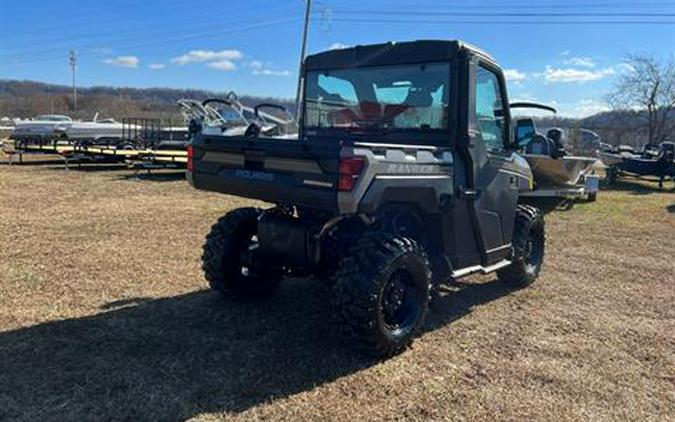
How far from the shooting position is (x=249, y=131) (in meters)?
4.55

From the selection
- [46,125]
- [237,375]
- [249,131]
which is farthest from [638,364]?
[46,125]

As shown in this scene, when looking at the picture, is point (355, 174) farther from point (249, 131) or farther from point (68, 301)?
point (68, 301)

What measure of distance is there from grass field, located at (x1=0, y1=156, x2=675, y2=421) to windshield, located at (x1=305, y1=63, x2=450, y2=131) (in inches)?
62.3

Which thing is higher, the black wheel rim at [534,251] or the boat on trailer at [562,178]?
the boat on trailer at [562,178]

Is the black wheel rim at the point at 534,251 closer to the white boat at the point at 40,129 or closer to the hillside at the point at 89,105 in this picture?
the white boat at the point at 40,129

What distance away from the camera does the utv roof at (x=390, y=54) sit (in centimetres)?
441

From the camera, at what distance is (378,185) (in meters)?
3.63

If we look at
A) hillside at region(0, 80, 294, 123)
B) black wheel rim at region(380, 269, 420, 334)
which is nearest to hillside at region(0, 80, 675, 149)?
hillside at region(0, 80, 294, 123)

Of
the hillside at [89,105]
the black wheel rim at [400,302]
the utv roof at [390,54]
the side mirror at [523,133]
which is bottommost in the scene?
the black wheel rim at [400,302]

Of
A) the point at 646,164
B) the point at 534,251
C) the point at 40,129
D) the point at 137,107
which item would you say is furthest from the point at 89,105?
the point at 534,251

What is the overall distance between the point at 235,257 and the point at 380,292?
1.52 meters

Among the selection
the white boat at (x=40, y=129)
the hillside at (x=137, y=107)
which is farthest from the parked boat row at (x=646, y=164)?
the white boat at (x=40, y=129)

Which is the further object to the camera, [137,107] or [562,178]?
[137,107]

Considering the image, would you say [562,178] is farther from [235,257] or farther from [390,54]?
[235,257]
